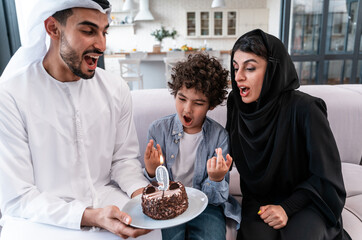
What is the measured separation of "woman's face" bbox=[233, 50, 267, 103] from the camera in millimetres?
1397

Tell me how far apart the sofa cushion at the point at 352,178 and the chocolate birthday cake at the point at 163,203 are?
4.23 feet

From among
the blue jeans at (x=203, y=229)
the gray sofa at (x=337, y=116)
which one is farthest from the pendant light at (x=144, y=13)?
the blue jeans at (x=203, y=229)

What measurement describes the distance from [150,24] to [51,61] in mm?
9335

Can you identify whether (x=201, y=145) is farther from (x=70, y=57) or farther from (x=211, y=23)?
(x=211, y=23)

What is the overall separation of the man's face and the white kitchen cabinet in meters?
8.99

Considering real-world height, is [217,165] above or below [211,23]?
below

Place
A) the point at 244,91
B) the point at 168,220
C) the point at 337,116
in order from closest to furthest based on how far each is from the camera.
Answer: the point at 168,220 → the point at 244,91 → the point at 337,116

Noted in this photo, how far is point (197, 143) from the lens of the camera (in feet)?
5.27

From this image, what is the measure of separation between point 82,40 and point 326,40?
498cm

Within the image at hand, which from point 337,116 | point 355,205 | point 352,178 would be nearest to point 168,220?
point 355,205

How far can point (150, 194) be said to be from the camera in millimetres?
1124

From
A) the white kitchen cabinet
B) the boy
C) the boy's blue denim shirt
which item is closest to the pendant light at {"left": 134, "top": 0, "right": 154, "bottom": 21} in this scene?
the white kitchen cabinet

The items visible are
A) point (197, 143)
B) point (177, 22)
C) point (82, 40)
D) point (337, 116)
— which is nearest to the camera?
point (82, 40)

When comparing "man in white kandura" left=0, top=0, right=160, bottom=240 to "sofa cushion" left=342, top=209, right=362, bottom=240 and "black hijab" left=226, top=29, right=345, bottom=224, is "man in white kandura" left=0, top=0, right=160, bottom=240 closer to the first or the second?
"black hijab" left=226, top=29, right=345, bottom=224
